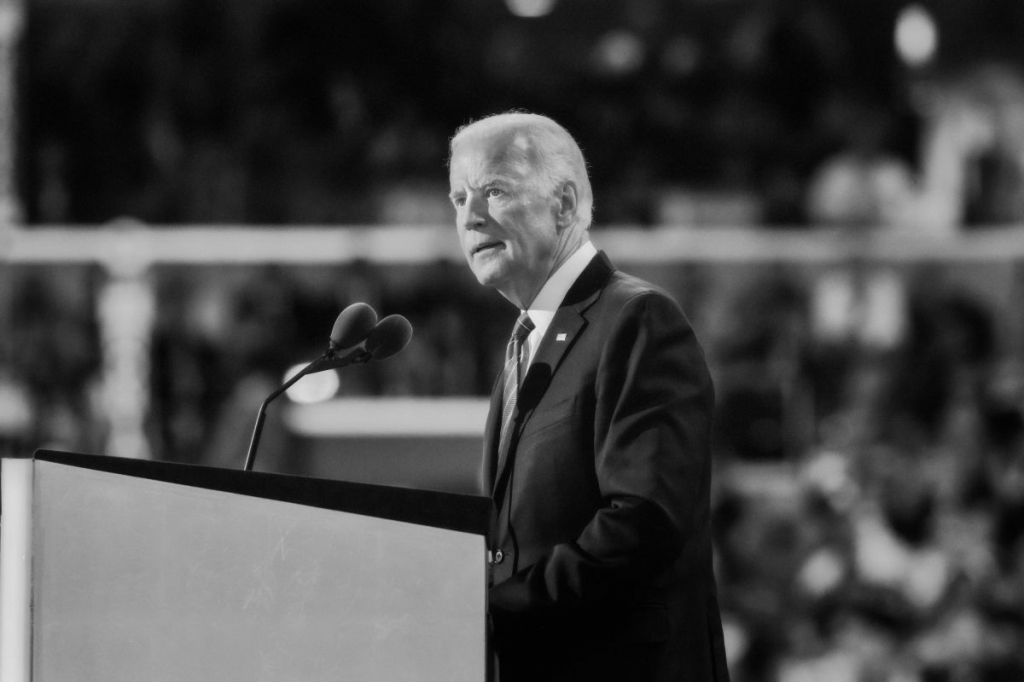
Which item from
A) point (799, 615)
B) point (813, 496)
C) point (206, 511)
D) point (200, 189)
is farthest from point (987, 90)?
point (206, 511)

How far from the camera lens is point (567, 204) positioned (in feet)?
6.02

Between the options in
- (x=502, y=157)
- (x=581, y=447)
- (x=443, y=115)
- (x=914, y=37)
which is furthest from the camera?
(x=914, y=37)

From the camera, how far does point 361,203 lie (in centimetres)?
596

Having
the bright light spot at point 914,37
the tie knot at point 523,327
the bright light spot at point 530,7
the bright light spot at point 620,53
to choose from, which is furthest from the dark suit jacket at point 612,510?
the bright light spot at point 914,37

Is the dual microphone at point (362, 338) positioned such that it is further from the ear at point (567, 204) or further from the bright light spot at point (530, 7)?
the bright light spot at point (530, 7)

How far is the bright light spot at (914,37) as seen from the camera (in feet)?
20.9

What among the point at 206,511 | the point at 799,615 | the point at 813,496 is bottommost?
the point at 799,615

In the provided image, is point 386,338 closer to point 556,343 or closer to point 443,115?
point 556,343

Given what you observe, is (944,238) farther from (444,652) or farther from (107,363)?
(444,652)

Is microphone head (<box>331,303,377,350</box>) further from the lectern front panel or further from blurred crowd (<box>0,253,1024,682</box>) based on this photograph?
blurred crowd (<box>0,253,1024,682</box>)

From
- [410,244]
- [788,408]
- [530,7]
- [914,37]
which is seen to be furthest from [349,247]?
[914,37]

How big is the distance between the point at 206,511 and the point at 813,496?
11.7 feet

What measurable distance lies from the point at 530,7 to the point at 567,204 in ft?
16.0

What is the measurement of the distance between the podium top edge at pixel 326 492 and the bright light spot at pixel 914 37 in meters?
5.43
